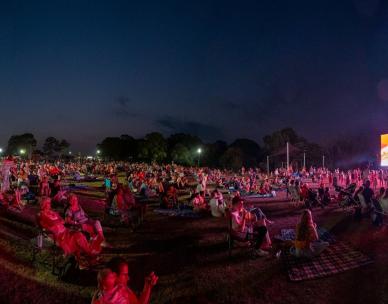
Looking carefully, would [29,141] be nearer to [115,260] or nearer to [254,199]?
[254,199]

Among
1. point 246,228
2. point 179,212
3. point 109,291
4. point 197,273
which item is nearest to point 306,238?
point 246,228

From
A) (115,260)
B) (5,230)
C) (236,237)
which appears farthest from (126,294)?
(5,230)

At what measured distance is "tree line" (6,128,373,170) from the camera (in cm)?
5725

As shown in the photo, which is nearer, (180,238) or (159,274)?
(159,274)

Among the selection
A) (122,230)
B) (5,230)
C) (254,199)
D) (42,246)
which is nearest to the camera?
(42,246)

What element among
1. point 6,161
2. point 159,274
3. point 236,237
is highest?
point 6,161

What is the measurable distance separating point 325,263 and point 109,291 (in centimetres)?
582

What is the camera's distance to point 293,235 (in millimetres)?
10891

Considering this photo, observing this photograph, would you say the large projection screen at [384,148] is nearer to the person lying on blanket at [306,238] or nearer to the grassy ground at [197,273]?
the grassy ground at [197,273]

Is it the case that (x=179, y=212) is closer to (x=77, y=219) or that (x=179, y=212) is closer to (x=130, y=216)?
(x=130, y=216)

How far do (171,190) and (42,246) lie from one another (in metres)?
9.44

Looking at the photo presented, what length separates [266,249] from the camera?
9.12 metres

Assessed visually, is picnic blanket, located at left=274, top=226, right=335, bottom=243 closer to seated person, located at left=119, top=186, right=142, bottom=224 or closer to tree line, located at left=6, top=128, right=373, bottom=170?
seated person, located at left=119, top=186, right=142, bottom=224

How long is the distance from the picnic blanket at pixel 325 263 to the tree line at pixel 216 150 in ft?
104
